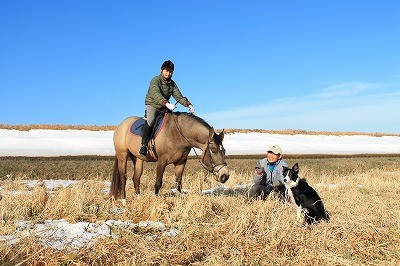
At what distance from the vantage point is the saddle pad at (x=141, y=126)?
9945mm

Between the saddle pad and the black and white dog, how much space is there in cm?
336

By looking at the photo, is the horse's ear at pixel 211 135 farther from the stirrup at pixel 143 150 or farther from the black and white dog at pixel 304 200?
the black and white dog at pixel 304 200

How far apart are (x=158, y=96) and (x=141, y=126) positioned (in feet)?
4.07

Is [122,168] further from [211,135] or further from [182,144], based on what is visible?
[211,135]

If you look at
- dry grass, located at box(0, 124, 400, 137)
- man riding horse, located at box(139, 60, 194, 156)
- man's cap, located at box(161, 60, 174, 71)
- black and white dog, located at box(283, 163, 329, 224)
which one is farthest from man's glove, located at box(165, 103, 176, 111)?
dry grass, located at box(0, 124, 400, 137)

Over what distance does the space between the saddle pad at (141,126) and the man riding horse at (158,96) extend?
0.12 metres

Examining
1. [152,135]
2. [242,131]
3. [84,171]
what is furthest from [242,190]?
[242,131]

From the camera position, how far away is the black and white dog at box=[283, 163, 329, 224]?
7.12 meters

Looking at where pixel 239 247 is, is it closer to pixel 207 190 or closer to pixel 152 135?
pixel 152 135

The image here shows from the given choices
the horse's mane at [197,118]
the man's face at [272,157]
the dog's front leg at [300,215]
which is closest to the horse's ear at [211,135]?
the horse's mane at [197,118]

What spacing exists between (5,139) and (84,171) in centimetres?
1858

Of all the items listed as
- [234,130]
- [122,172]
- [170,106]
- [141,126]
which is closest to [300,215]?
[170,106]

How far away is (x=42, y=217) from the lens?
6242 millimetres

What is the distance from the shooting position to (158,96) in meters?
9.66
